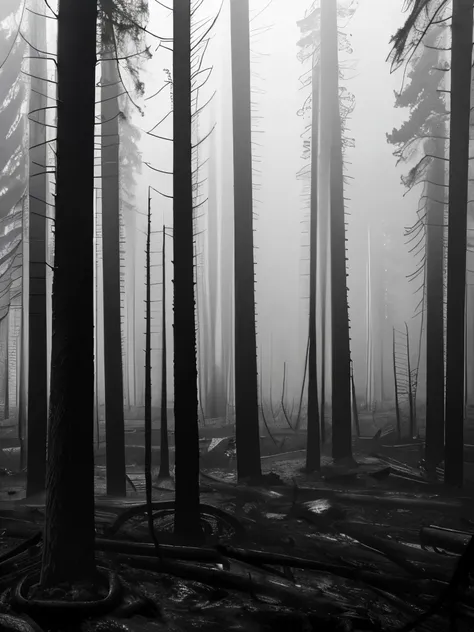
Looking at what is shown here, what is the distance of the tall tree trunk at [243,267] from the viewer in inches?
386

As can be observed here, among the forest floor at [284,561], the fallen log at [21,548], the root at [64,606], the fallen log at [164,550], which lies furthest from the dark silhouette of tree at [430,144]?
the root at [64,606]

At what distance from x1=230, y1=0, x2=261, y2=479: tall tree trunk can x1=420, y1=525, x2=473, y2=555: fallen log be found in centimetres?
431

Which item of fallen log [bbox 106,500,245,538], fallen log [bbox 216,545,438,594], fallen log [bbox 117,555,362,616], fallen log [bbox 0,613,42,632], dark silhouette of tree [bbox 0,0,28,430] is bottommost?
fallen log [bbox 106,500,245,538]

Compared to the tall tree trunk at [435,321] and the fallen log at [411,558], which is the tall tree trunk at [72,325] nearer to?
the fallen log at [411,558]

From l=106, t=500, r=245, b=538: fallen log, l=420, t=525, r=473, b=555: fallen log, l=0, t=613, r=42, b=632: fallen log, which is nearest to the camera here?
l=0, t=613, r=42, b=632: fallen log

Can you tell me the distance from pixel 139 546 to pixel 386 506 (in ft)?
15.1

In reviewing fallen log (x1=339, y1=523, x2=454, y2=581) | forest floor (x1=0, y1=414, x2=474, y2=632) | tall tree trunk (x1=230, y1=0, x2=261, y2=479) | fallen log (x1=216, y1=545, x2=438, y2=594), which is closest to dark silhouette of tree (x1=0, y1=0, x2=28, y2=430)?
tall tree trunk (x1=230, y1=0, x2=261, y2=479)

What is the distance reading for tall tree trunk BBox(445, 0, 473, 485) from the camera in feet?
30.1

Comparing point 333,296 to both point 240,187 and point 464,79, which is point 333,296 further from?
point 464,79

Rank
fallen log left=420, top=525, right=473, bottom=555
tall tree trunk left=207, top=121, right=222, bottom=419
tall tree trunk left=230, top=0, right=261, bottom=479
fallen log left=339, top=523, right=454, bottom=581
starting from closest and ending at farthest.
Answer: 1. fallen log left=339, top=523, right=454, bottom=581
2. fallen log left=420, top=525, right=473, bottom=555
3. tall tree trunk left=230, top=0, right=261, bottom=479
4. tall tree trunk left=207, top=121, right=222, bottom=419

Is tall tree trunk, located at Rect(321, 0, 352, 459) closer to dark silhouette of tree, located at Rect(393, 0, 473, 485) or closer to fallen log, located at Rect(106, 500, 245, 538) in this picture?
dark silhouette of tree, located at Rect(393, 0, 473, 485)

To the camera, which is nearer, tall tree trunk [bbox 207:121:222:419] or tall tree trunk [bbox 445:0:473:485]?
tall tree trunk [bbox 445:0:473:485]

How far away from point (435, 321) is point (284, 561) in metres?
9.86

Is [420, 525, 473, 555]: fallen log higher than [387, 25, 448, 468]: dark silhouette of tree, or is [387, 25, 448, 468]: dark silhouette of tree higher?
[387, 25, 448, 468]: dark silhouette of tree
